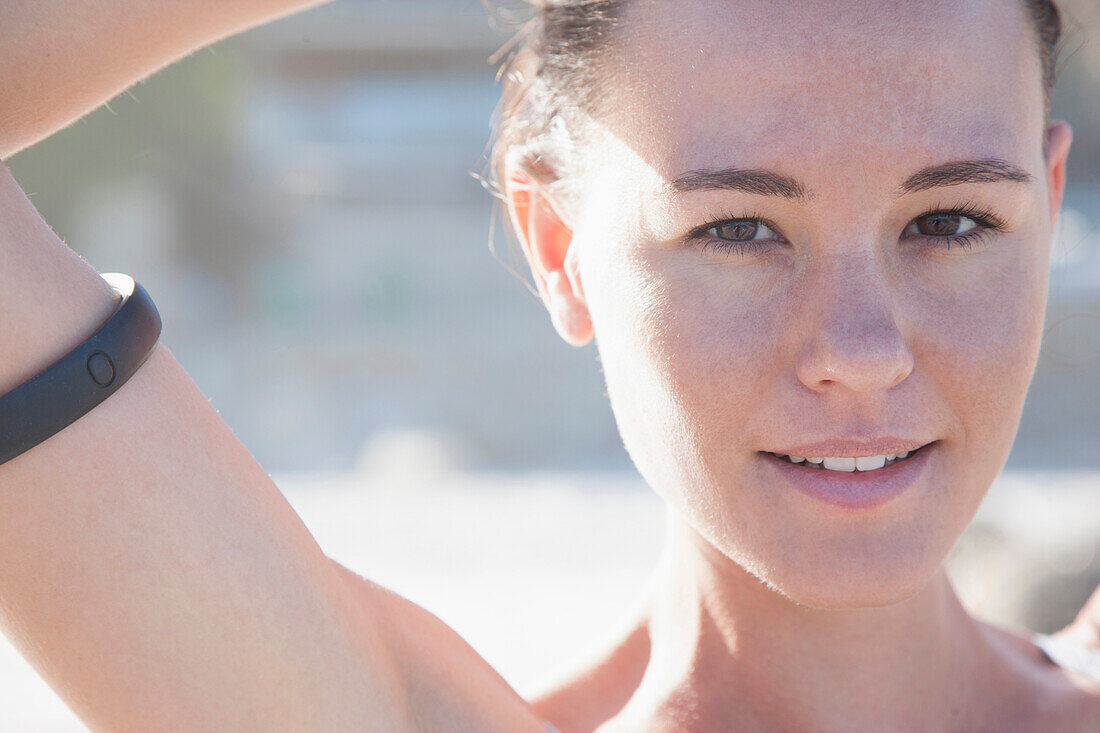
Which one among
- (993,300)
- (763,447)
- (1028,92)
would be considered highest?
(1028,92)

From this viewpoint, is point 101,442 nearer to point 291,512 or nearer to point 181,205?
point 291,512

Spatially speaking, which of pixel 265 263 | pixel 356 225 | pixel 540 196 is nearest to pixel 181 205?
pixel 265 263

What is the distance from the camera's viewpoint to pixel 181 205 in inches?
805

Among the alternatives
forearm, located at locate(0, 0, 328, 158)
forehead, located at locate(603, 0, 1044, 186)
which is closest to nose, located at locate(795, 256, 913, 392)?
forehead, located at locate(603, 0, 1044, 186)

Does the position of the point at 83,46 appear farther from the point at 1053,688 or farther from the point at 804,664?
the point at 1053,688

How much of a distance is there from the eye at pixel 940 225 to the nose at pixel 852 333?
0.08m

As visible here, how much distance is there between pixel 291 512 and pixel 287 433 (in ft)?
39.8

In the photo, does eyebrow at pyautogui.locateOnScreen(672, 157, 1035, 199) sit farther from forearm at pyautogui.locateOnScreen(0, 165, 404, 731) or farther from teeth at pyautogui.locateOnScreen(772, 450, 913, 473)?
forearm at pyautogui.locateOnScreen(0, 165, 404, 731)

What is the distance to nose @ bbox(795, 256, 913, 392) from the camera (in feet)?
3.46

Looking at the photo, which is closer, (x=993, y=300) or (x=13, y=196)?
(x=13, y=196)

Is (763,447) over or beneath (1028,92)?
beneath

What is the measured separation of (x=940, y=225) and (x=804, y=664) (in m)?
0.58

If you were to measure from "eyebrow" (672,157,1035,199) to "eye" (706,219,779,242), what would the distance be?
0.04 m

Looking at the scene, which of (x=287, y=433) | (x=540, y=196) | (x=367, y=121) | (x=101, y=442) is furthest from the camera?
(x=367, y=121)
